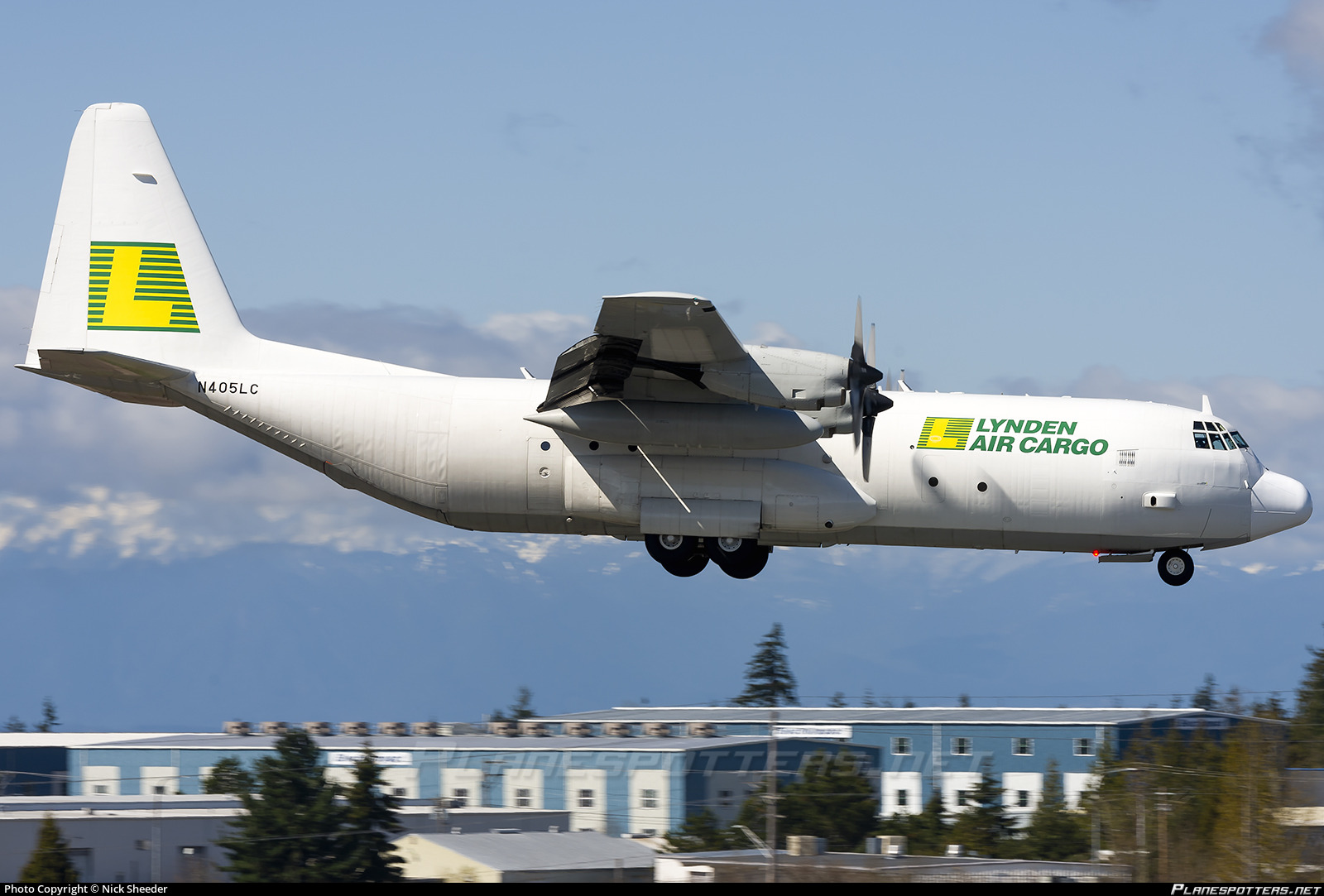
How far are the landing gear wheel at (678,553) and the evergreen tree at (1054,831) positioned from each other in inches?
395

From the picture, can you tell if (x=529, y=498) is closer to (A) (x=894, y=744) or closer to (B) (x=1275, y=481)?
(B) (x=1275, y=481)

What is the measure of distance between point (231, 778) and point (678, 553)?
13908 mm

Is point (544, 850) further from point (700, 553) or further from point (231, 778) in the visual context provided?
point (231, 778)

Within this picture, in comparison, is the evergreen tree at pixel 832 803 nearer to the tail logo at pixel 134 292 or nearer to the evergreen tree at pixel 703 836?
the evergreen tree at pixel 703 836

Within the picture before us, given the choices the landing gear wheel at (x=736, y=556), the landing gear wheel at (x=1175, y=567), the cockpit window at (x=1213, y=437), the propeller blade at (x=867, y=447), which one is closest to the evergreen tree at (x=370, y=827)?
the landing gear wheel at (x=736, y=556)

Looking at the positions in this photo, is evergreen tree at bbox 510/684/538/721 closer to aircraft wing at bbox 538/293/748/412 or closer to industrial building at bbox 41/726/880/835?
industrial building at bbox 41/726/880/835

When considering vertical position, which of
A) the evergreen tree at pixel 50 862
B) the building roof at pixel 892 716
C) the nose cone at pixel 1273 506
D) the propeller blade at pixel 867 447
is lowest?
the evergreen tree at pixel 50 862

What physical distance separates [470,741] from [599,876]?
8834 millimetres

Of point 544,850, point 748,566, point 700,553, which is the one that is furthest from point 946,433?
point 544,850

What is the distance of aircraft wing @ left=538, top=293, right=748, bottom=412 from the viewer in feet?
62.5

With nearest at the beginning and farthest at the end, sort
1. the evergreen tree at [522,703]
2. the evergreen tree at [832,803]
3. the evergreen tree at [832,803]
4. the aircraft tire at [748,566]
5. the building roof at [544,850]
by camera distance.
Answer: the building roof at [544,850] < the aircraft tire at [748,566] < the evergreen tree at [832,803] < the evergreen tree at [832,803] < the evergreen tree at [522,703]

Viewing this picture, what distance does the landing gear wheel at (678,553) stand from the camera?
22.9m

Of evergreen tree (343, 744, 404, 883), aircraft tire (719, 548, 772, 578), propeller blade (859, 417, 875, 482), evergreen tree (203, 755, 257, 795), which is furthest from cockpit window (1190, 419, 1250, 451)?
evergreen tree (203, 755, 257, 795)

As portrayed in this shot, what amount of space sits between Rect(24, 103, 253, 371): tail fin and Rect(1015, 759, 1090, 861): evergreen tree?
19.3 metres
